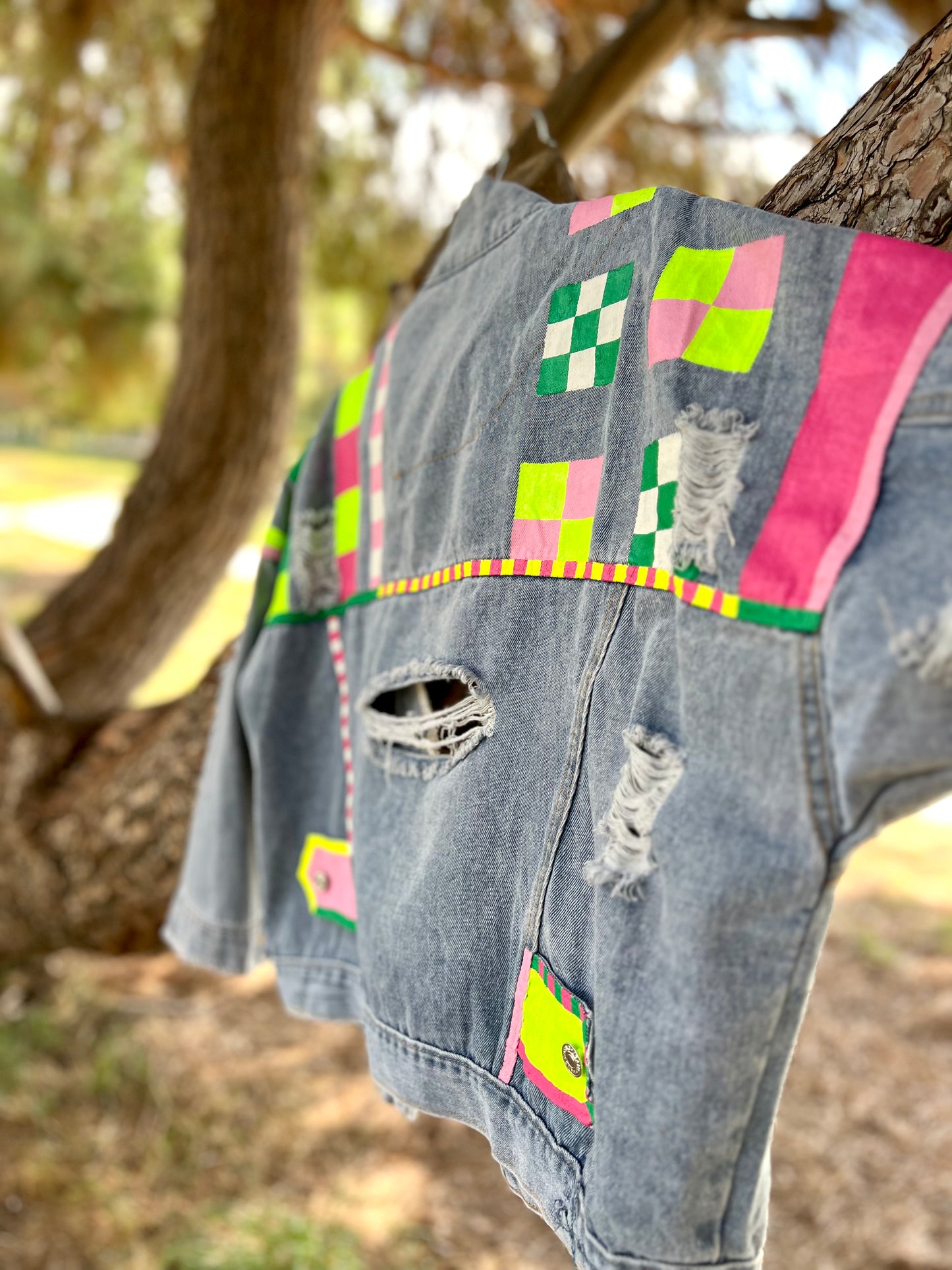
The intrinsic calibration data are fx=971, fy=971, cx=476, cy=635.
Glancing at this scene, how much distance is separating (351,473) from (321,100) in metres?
2.29

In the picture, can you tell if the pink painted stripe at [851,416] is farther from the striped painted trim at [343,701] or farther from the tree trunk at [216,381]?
the tree trunk at [216,381]

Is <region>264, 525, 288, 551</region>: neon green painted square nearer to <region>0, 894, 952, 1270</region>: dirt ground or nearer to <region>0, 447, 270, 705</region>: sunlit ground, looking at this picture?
<region>0, 894, 952, 1270</region>: dirt ground

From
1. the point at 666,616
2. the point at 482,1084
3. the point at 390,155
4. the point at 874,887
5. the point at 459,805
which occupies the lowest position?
the point at 874,887

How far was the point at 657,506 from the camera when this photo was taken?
0.51 m

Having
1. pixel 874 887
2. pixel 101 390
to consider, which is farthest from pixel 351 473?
pixel 101 390

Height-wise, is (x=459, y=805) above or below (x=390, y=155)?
below

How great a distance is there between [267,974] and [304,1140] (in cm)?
65

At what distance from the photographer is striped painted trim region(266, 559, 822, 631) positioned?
43 centimetres

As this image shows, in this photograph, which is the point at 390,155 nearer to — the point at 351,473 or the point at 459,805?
the point at 351,473

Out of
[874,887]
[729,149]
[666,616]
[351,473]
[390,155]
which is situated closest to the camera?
[666,616]

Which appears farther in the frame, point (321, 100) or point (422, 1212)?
point (321, 100)

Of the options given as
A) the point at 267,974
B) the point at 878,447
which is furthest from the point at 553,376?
the point at 267,974

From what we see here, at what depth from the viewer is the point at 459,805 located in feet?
2.09

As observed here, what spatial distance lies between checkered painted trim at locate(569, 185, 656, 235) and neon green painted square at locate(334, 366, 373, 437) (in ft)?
0.87
